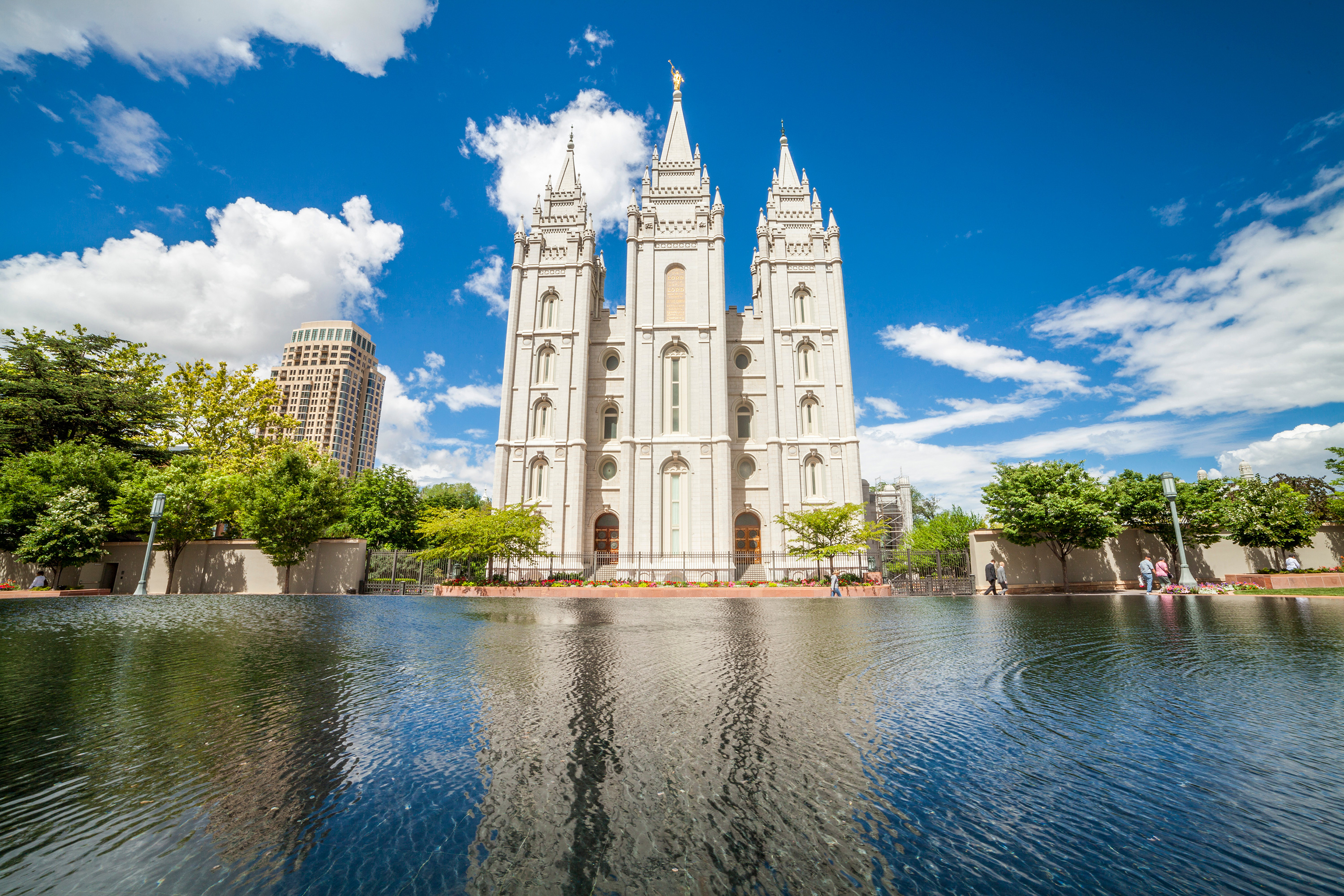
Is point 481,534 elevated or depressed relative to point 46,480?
depressed

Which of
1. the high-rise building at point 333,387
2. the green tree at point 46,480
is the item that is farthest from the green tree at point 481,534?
the high-rise building at point 333,387

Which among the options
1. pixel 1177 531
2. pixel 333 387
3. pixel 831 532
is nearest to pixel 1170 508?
pixel 1177 531

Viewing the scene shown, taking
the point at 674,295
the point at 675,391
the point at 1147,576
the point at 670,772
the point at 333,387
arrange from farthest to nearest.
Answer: the point at 333,387
the point at 674,295
the point at 675,391
the point at 1147,576
the point at 670,772

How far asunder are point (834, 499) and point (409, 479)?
27065mm

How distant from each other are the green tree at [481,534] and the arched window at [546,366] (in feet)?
34.3

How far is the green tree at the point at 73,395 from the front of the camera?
23.0 meters

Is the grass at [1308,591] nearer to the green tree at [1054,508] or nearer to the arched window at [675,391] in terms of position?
the green tree at [1054,508]

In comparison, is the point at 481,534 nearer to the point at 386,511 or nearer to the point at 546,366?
the point at 546,366

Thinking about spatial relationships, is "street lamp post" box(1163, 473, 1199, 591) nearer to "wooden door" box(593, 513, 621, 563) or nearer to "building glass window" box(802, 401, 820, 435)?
"building glass window" box(802, 401, 820, 435)

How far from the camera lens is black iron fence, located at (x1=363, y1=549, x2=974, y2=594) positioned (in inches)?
947

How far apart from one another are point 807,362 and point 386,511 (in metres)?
27.3

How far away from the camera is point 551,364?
34250 mm

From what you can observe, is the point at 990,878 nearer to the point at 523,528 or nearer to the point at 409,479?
the point at 523,528

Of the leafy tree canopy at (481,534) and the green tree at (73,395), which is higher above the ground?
the green tree at (73,395)
